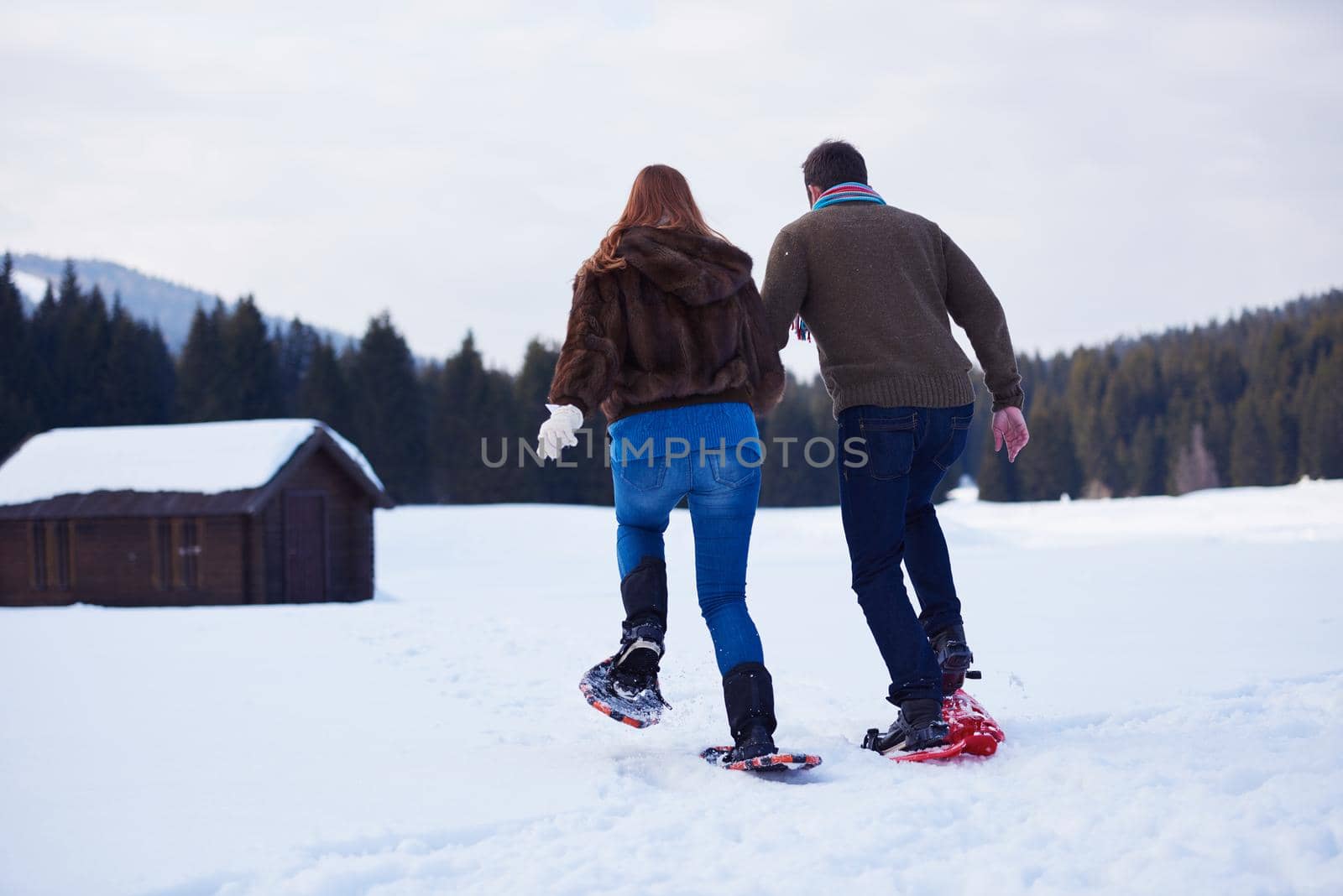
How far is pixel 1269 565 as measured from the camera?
1391 cm

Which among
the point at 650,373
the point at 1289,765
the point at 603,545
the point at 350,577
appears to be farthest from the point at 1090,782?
the point at 603,545

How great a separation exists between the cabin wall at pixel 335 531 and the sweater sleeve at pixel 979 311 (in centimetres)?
1640

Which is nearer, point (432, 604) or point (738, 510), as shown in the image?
Result: point (738, 510)

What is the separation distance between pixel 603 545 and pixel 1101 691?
81.8 feet

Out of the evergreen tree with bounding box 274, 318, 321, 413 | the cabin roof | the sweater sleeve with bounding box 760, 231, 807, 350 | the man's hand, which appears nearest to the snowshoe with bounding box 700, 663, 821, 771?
the sweater sleeve with bounding box 760, 231, 807, 350

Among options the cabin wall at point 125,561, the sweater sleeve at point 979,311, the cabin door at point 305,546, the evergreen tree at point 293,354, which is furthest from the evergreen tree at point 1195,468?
the sweater sleeve at point 979,311

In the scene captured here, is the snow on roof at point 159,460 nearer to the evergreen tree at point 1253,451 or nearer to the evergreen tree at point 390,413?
the evergreen tree at point 390,413

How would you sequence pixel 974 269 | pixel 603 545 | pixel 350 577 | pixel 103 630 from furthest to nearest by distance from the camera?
1. pixel 603 545
2. pixel 350 577
3. pixel 103 630
4. pixel 974 269

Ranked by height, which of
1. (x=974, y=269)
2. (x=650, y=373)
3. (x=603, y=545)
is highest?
(x=974, y=269)

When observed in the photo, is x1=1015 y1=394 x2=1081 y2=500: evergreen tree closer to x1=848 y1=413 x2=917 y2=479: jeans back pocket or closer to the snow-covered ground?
the snow-covered ground

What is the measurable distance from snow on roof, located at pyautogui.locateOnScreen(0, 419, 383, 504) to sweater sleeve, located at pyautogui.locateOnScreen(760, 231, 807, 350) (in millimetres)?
15900

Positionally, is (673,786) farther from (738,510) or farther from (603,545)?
(603,545)

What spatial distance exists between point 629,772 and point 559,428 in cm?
113

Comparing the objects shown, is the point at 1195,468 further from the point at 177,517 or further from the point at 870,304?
the point at 870,304
